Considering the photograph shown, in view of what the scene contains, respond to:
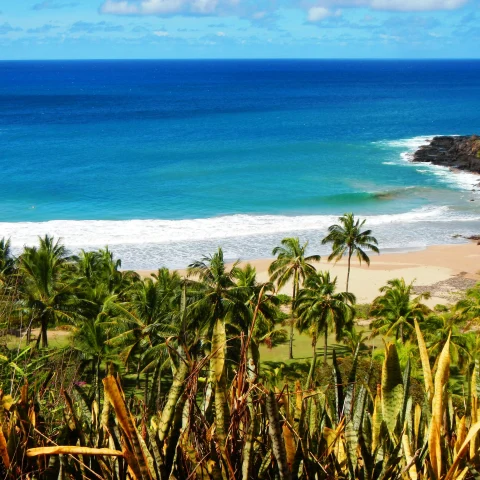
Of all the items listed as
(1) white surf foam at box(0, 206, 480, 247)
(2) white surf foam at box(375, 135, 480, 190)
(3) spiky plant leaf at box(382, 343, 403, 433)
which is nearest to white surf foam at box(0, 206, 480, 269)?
(1) white surf foam at box(0, 206, 480, 247)

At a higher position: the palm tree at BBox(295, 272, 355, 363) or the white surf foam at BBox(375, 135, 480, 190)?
the white surf foam at BBox(375, 135, 480, 190)

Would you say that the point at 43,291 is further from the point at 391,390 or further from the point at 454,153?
the point at 454,153

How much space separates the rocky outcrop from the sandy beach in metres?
29.6

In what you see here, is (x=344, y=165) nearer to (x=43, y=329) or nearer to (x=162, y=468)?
(x=43, y=329)

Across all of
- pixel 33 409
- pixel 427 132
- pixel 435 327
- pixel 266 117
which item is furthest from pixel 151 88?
pixel 33 409

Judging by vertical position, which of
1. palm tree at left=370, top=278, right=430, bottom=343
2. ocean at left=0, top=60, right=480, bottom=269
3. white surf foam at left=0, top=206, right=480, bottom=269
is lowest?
palm tree at left=370, top=278, right=430, bottom=343

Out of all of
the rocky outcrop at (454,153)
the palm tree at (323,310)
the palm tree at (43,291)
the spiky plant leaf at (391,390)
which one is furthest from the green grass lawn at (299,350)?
the rocky outcrop at (454,153)

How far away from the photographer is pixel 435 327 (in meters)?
29.1

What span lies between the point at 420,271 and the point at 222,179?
30.6 m

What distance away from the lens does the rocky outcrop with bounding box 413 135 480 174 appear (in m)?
76.2

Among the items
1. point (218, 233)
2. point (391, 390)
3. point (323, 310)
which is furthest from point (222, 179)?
point (391, 390)

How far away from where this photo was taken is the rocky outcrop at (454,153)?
3000 inches

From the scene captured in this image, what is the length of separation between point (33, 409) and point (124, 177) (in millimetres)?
67679

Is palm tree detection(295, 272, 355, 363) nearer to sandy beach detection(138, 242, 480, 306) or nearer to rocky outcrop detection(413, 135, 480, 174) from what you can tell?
sandy beach detection(138, 242, 480, 306)
